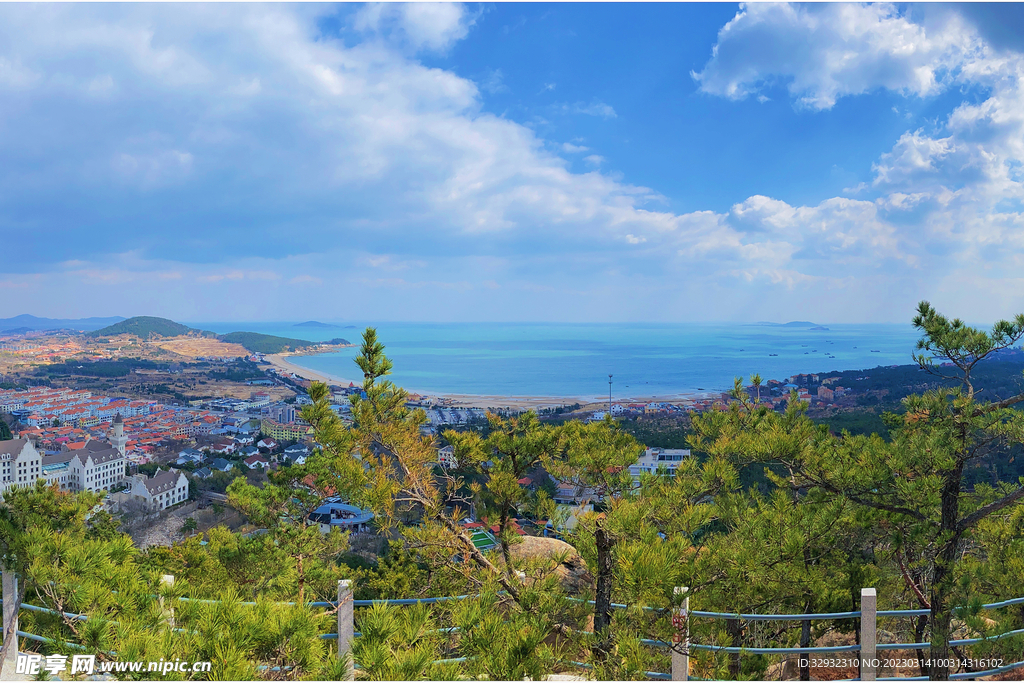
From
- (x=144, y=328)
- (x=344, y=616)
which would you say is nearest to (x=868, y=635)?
(x=344, y=616)

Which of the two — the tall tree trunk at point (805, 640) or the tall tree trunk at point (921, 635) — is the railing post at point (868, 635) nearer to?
the tall tree trunk at point (921, 635)

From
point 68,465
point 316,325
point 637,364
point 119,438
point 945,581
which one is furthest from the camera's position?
point 316,325

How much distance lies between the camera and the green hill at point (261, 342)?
5935 cm

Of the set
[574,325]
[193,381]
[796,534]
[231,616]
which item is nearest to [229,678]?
[231,616]

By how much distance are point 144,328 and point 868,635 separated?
2425 inches

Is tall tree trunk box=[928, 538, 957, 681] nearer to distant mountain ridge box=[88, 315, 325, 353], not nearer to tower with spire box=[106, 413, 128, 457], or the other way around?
tower with spire box=[106, 413, 128, 457]

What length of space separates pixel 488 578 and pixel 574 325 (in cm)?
16804

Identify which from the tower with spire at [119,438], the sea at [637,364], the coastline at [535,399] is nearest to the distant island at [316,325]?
the sea at [637,364]

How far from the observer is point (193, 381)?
123 ft

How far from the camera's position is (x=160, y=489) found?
15203 millimetres

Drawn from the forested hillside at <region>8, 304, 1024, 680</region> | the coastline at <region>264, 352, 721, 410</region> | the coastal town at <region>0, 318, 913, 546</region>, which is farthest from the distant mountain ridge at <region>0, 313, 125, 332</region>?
the forested hillside at <region>8, 304, 1024, 680</region>

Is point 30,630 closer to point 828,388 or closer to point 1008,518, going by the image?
point 1008,518

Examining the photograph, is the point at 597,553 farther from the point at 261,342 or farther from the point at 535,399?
the point at 261,342

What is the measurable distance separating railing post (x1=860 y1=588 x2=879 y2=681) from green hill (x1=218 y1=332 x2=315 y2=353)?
63392 millimetres
